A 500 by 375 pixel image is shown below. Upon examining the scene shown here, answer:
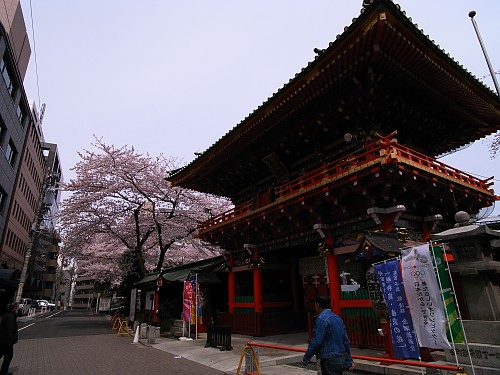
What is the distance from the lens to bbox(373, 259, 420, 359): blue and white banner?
629 cm

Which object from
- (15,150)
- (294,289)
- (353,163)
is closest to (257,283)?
(294,289)

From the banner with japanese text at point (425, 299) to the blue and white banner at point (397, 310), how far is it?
24.9 inches

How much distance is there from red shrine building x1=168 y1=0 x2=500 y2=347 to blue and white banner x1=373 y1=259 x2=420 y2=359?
0.96m

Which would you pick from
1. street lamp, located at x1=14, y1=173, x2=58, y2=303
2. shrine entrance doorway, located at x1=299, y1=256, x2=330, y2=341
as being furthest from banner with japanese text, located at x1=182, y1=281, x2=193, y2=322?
street lamp, located at x1=14, y1=173, x2=58, y2=303

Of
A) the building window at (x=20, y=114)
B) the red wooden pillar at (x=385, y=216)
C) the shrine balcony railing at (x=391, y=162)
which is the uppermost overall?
the building window at (x=20, y=114)

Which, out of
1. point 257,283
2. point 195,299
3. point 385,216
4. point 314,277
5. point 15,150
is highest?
point 15,150

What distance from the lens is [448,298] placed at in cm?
527

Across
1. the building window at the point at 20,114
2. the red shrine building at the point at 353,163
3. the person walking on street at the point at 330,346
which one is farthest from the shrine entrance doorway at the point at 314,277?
the building window at the point at 20,114

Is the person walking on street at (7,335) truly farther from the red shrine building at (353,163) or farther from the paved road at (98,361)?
the red shrine building at (353,163)

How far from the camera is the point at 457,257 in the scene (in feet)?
21.3

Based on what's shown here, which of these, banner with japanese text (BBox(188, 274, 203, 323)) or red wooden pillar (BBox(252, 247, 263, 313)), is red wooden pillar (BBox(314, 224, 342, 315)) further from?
banner with japanese text (BBox(188, 274, 203, 323))

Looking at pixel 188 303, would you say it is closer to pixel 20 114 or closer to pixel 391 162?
pixel 391 162

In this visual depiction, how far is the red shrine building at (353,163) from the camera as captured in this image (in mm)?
9312

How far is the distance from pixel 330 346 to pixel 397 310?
2.76 meters
